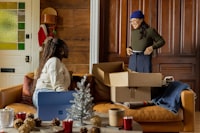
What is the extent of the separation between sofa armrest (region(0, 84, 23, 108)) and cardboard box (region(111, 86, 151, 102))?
3.62 feet

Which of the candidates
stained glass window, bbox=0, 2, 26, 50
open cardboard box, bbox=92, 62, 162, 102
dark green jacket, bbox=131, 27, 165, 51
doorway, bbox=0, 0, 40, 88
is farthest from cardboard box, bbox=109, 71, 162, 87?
stained glass window, bbox=0, 2, 26, 50

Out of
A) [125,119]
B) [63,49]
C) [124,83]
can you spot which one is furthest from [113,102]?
[125,119]

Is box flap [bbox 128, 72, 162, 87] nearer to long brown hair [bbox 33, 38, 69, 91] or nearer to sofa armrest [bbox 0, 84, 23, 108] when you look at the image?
long brown hair [bbox 33, 38, 69, 91]

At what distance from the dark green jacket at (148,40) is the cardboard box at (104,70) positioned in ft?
1.88

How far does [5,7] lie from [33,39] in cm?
73

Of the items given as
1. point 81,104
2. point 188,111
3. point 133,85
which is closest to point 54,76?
point 81,104

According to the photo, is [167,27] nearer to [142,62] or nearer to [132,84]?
[142,62]

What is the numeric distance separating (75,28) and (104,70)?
1.82 m

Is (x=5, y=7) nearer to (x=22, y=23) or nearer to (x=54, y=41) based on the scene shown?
(x=22, y=23)

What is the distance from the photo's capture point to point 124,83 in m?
3.51

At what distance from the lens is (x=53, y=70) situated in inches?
122

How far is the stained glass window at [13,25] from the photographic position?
5.66 metres

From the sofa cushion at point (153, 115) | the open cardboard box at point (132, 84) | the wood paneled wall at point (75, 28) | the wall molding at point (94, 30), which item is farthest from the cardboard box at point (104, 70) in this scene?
the wood paneled wall at point (75, 28)

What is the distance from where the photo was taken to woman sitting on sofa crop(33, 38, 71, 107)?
309 cm
